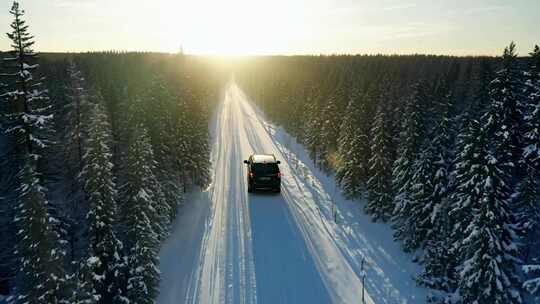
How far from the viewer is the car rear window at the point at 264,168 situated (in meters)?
26.3

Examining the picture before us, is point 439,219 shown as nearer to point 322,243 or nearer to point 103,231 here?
point 322,243

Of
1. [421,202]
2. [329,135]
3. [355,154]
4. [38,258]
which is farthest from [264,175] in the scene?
[38,258]

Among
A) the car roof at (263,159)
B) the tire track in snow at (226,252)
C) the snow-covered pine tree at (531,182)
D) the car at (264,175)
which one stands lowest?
the tire track in snow at (226,252)

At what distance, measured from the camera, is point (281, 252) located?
18359 millimetres

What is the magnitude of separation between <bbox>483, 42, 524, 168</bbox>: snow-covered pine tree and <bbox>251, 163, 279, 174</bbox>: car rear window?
12.9m

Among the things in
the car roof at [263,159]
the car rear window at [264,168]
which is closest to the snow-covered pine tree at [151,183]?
the car rear window at [264,168]

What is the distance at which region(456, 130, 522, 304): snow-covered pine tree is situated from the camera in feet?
43.8

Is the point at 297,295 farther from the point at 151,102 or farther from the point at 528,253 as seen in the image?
the point at 151,102

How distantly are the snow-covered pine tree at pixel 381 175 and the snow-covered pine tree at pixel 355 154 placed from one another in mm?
1323

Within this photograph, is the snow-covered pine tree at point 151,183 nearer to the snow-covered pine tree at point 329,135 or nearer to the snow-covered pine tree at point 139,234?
the snow-covered pine tree at point 139,234

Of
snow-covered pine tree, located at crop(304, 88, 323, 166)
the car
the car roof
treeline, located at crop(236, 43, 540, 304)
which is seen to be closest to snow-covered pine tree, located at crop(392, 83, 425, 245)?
treeline, located at crop(236, 43, 540, 304)

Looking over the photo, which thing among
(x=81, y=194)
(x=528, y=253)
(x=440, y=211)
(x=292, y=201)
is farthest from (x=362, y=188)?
(x=81, y=194)

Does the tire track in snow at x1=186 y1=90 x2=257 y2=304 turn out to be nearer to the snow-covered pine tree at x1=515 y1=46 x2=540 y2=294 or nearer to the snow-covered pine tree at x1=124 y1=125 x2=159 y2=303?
the snow-covered pine tree at x1=124 y1=125 x2=159 y2=303

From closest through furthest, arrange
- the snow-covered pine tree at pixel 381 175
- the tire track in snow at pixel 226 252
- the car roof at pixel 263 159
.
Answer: the tire track in snow at pixel 226 252
the snow-covered pine tree at pixel 381 175
the car roof at pixel 263 159
